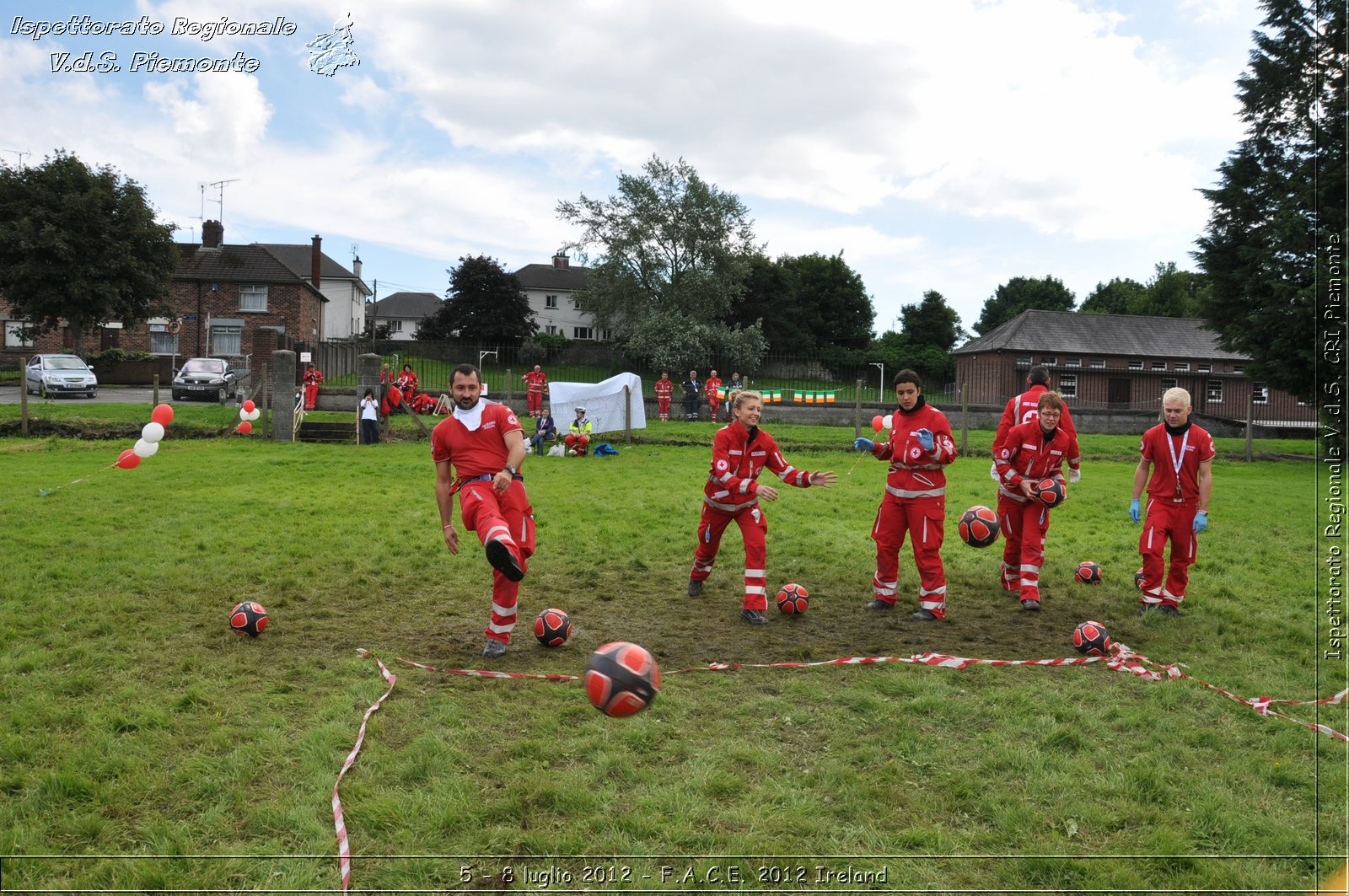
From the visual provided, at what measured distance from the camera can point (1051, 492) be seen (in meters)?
8.74

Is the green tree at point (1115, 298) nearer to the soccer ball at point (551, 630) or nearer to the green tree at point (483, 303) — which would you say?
the green tree at point (483, 303)

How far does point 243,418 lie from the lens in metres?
22.6

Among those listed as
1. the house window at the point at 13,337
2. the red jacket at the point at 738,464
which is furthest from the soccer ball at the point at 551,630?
the house window at the point at 13,337

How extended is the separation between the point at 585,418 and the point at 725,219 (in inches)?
1179

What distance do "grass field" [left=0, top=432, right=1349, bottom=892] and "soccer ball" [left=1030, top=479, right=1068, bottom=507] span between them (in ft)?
3.60

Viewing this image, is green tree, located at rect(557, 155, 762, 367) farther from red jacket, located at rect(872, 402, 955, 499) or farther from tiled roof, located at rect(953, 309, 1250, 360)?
red jacket, located at rect(872, 402, 955, 499)

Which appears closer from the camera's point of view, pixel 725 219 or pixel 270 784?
pixel 270 784

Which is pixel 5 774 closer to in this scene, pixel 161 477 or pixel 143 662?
pixel 143 662

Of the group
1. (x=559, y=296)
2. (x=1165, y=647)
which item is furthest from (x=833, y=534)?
(x=559, y=296)

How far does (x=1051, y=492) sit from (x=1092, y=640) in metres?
1.78

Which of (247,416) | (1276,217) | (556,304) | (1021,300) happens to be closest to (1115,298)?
(1021,300)

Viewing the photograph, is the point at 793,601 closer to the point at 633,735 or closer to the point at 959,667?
the point at 959,667

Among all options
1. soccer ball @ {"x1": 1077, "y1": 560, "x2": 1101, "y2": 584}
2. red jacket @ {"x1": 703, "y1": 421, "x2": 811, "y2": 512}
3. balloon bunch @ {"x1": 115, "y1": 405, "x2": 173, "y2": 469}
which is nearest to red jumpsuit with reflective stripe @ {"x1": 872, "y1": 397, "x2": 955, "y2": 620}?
red jacket @ {"x1": 703, "y1": 421, "x2": 811, "y2": 512}

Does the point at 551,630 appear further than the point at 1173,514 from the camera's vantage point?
No
